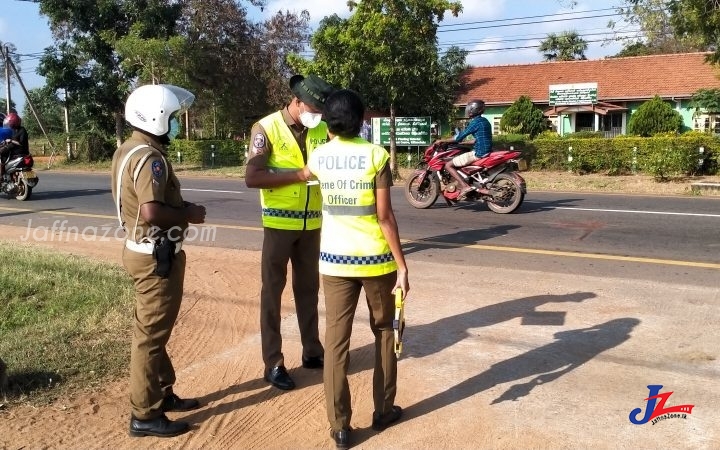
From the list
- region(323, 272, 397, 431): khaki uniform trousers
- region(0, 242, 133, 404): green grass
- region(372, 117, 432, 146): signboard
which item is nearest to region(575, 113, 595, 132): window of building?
region(372, 117, 432, 146): signboard

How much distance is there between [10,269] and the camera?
697 cm

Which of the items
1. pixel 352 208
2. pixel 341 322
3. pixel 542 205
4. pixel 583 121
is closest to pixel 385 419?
pixel 341 322

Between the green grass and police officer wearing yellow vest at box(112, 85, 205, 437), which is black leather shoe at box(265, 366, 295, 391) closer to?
police officer wearing yellow vest at box(112, 85, 205, 437)

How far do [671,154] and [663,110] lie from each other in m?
11.9

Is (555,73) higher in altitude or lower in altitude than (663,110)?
higher

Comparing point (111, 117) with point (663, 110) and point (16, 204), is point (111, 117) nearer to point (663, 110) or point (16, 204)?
point (16, 204)

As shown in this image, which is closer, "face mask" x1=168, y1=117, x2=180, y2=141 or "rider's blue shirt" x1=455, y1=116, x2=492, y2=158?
"face mask" x1=168, y1=117, x2=180, y2=141

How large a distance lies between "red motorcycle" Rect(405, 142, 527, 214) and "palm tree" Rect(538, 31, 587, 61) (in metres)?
42.1

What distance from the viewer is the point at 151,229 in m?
3.38

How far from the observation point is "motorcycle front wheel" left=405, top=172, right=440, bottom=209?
11555 mm

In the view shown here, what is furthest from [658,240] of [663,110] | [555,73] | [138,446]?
[555,73]

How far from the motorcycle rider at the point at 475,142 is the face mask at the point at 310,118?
6611 mm

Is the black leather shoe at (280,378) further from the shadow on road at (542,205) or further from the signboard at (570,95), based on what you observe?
the signboard at (570,95)

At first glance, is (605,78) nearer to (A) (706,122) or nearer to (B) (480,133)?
(A) (706,122)
